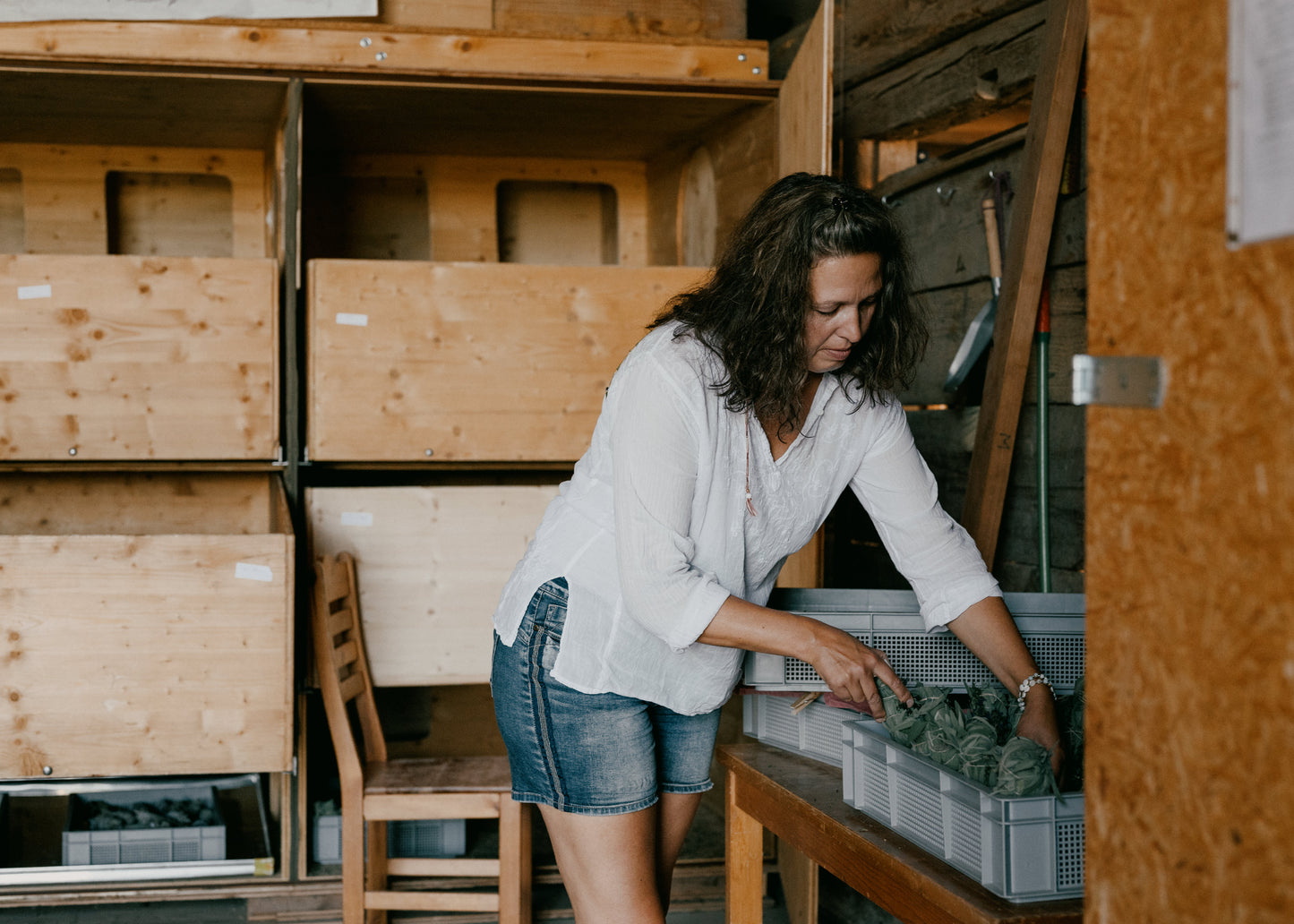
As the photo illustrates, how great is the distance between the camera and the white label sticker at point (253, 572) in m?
2.69

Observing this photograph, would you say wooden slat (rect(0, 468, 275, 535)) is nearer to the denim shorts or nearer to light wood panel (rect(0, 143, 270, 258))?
light wood panel (rect(0, 143, 270, 258))

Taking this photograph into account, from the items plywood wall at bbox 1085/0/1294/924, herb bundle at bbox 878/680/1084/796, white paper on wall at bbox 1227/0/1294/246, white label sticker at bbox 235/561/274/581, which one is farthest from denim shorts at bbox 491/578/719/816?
white label sticker at bbox 235/561/274/581

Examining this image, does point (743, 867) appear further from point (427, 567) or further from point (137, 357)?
point (137, 357)

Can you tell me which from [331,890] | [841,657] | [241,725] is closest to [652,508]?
[841,657]

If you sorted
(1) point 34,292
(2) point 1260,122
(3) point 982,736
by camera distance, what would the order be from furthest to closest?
(1) point 34,292, (3) point 982,736, (2) point 1260,122

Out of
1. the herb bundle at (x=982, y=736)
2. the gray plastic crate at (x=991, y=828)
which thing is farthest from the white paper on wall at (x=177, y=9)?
the gray plastic crate at (x=991, y=828)

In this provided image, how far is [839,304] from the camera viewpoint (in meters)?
1.52

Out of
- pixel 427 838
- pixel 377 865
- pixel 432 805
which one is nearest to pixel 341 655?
pixel 432 805

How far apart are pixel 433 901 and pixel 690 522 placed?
5.88ft

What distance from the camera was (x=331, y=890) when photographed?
9.89 feet

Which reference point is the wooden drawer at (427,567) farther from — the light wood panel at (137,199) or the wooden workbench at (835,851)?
the wooden workbench at (835,851)

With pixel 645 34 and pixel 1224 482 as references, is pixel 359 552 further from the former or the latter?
pixel 1224 482

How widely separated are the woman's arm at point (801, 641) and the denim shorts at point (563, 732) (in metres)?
0.22

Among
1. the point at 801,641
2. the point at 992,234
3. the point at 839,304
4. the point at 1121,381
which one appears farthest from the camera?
the point at 992,234
